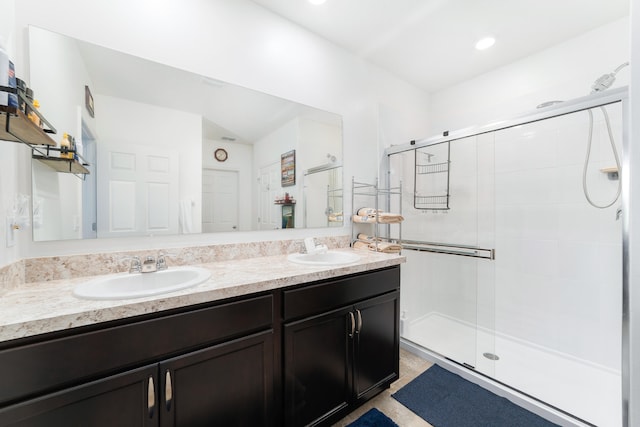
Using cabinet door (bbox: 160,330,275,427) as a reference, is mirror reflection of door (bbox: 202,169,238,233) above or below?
above

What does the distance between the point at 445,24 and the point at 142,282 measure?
8.54ft

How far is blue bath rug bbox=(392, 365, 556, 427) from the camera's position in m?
1.51

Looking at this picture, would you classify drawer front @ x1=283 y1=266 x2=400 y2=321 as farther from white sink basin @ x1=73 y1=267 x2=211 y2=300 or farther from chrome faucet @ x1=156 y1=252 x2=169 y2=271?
chrome faucet @ x1=156 y1=252 x2=169 y2=271

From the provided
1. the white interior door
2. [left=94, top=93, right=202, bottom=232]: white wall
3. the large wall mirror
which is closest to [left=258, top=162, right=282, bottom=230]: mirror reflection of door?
the large wall mirror

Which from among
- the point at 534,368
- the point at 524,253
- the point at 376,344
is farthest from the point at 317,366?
the point at 524,253

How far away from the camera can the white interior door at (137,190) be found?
1304 mm

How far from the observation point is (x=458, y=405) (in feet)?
5.37

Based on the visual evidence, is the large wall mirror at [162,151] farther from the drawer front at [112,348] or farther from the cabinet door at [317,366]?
the cabinet door at [317,366]

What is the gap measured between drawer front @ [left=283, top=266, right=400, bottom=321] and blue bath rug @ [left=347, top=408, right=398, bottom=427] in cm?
68

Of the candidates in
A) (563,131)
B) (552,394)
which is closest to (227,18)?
(563,131)

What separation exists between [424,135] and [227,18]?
2.29 meters

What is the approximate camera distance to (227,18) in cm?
165

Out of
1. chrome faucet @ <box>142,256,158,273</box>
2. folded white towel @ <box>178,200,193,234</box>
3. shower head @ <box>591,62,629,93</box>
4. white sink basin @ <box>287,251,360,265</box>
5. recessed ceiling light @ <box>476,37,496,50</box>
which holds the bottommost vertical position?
white sink basin @ <box>287,251,360,265</box>

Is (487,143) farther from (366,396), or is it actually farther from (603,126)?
(366,396)
